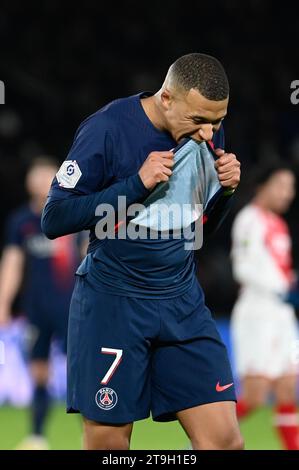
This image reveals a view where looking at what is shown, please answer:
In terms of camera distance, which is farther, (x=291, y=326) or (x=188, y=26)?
(x=188, y=26)

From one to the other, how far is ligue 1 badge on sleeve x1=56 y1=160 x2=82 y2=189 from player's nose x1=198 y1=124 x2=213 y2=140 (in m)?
0.41

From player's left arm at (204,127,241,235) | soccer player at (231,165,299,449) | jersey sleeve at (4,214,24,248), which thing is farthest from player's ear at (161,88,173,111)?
jersey sleeve at (4,214,24,248)

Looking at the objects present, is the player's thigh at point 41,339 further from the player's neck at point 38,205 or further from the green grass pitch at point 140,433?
the player's neck at point 38,205

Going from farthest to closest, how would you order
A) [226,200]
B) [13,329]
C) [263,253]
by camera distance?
[13,329] → [263,253] → [226,200]

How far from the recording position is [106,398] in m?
3.48

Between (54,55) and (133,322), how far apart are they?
9.68m

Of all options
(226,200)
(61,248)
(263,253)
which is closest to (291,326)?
(263,253)

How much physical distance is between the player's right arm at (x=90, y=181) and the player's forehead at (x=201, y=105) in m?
0.16

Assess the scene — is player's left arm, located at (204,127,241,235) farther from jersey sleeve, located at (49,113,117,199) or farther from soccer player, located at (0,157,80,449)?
soccer player, located at (0,157,80,449)

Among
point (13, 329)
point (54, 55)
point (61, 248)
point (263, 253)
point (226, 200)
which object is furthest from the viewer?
point (54, 55)

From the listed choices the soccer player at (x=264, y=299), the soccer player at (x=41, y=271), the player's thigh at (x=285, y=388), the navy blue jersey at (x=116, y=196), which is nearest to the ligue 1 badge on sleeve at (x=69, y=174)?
the navy blue jersey at (x=116, y=196)

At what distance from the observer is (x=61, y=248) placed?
7.28 m

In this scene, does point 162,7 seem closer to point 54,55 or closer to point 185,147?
point 54,55
